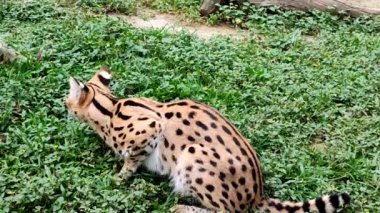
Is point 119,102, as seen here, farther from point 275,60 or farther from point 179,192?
point 275,60

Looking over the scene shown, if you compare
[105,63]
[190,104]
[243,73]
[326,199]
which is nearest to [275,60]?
[243,73]

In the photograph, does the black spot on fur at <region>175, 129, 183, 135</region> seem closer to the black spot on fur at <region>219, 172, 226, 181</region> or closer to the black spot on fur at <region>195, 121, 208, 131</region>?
the black spot on fur at <region>195, 121, 208, 131</region>

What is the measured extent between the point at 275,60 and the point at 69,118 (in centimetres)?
288

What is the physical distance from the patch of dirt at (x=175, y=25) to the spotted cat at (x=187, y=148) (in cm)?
321

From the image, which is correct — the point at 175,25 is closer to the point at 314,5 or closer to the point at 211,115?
the point at 314,5

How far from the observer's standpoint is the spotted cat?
17.6 feet

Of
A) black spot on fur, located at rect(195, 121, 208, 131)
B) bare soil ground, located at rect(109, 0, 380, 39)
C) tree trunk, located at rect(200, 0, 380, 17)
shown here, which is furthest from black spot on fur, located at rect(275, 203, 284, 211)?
tree trunk, located at rect(200, 0, 380, 17)

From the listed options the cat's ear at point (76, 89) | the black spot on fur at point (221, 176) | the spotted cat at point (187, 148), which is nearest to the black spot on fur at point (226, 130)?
the spotted cat at point (187, 148)

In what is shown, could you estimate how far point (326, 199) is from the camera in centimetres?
537

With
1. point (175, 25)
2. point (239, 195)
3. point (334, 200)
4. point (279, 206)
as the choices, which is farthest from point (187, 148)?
point (175, 25)

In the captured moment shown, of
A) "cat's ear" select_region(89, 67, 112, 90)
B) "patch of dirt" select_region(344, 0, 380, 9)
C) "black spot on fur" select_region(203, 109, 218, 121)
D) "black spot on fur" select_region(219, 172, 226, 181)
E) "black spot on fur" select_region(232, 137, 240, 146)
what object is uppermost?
"black spot on fur" select_region(203, 109, 218, 121)

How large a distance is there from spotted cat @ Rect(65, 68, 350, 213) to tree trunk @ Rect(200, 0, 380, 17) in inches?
156

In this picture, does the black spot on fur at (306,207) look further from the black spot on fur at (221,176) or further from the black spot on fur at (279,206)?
the black spot on fur at (221,176)

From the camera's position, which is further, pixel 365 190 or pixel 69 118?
pixel 69 118
